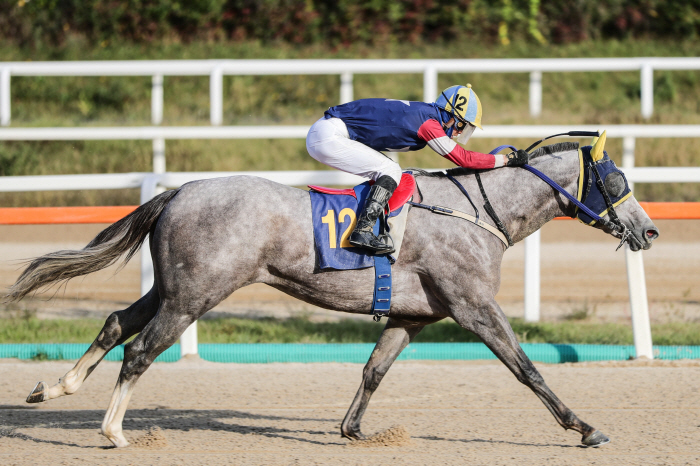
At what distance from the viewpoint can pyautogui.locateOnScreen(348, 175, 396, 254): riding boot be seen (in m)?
4.26

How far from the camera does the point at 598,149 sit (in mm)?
4523

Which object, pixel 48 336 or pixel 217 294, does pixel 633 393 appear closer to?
pixel 217 294

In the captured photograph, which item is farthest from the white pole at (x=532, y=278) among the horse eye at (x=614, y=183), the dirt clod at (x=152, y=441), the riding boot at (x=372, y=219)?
the dirt clod at (x=152, y=441)

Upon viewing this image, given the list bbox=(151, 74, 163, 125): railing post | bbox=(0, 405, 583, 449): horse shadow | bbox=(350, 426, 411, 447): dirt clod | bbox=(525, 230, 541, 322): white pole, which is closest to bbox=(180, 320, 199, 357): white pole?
bbox=(0, 405, 583, 449): horse shadow

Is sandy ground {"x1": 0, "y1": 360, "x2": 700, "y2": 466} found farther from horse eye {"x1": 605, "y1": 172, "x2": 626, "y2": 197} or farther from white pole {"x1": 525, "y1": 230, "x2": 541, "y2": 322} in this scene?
horse eye {"x1": 605, "y1": 172, "x2": 626, "y2": 197}

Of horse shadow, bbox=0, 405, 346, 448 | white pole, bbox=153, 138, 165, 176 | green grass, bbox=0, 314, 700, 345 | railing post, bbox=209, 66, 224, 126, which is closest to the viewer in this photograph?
horse shadow, bbox=0, 405, 346, 448

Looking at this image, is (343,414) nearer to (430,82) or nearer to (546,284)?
Result: (546,284)

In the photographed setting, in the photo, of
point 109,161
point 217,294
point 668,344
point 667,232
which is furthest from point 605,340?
point 109,161

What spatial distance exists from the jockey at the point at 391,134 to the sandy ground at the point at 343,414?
116cm

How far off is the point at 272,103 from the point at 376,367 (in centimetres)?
974

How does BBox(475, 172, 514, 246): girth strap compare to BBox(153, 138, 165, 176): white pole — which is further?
BBox(153, 138, 165, 176): white pole

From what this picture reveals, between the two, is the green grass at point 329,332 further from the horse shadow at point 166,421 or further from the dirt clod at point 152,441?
the dirt clod at point 152,441

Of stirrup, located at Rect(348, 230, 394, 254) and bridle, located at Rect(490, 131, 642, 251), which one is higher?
bridle, located at Rect(490, 131, 642, 251)

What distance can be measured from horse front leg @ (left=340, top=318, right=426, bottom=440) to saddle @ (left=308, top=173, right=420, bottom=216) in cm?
73
